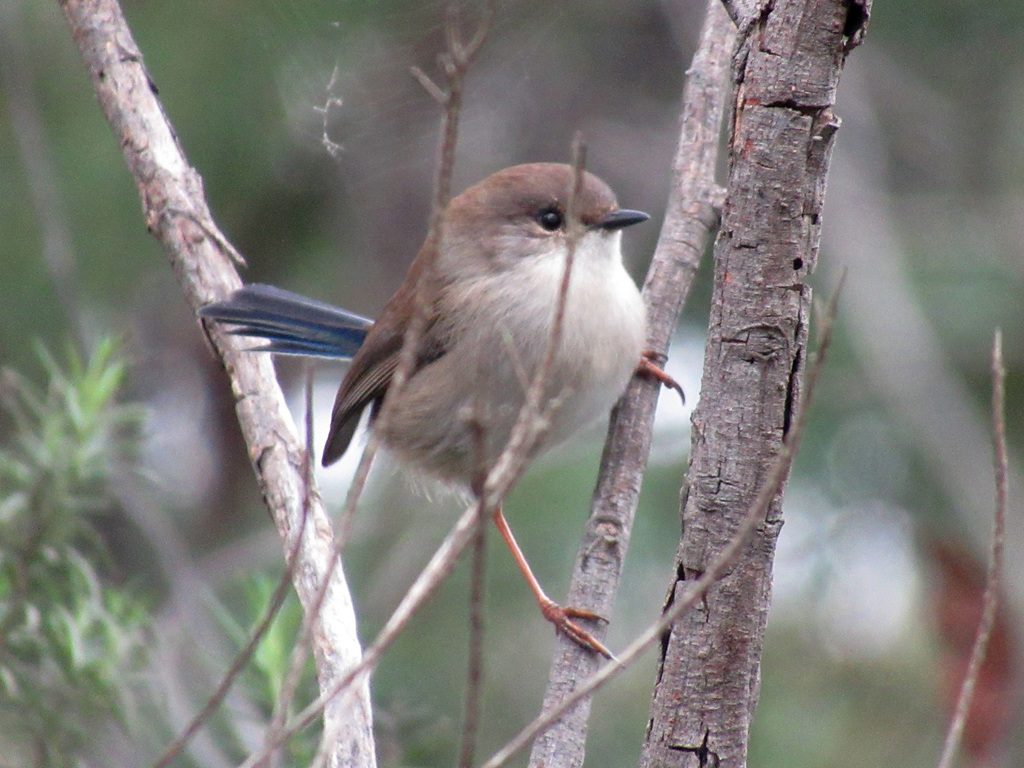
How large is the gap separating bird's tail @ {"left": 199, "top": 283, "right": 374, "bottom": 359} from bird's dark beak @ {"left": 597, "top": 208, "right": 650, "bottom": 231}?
100cm

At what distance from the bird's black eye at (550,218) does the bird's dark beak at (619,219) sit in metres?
0.18

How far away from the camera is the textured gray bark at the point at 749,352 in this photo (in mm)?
1888

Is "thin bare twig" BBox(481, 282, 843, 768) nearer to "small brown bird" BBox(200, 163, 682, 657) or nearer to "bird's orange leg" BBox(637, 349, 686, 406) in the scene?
"small brown bird" BBox(200, 163, 682, 657)

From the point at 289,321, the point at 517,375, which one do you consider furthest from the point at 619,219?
the point at 289,321

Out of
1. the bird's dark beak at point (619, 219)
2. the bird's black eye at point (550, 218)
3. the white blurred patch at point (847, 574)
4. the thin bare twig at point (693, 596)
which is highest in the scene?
the bird's black eye at point (550, 218)

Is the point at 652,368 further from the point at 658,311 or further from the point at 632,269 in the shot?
the point at 632,269

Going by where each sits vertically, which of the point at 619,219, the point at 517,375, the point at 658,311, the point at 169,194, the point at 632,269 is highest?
the point at 632,269

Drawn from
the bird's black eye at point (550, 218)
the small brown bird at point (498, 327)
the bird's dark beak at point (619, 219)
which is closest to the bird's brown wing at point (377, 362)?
the small brown bird at point (498, 327)

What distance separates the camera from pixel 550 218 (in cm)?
391

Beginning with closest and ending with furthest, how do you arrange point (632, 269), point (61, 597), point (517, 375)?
point (61, 597)
point (517, 375)
point (632, 269)

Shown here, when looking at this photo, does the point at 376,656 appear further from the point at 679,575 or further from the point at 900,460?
the point at 900,460

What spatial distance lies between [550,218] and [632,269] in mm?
1618

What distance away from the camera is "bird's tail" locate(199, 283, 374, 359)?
3.22 meters

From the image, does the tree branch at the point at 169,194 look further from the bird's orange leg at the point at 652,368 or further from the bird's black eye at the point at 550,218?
the bird's orange leg at the point at 652,368
